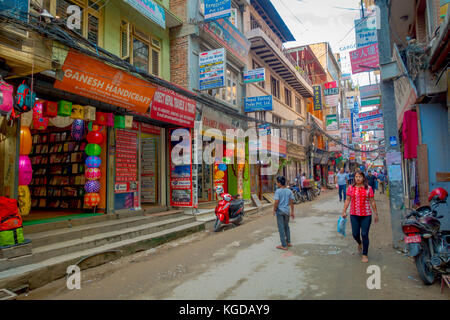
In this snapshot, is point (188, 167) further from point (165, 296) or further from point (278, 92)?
point (278, 92)

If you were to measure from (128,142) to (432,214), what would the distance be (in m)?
8.54

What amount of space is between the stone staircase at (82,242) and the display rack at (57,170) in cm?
205

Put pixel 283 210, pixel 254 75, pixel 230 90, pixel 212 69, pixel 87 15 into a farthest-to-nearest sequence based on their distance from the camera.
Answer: pixel 254 75 < pixel 230 90 < pixel 212 69 < pixel 87 15 < pixel 283 210

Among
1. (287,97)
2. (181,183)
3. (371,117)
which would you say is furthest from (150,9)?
(287,97)

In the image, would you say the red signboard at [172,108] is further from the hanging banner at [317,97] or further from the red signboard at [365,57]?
the hanging banner at [317,97]

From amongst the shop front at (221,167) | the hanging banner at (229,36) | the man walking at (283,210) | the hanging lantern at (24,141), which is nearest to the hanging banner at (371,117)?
the shop front at (221,167)

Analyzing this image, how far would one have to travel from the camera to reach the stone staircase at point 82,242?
5150mm

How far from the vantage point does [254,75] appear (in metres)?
15.9

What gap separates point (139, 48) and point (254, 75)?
7104 mm

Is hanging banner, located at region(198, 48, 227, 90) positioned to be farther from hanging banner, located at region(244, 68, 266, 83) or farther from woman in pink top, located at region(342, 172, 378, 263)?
woman in pink top, located at region(342, 172, 378, 263)

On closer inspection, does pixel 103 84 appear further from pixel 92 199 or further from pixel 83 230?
pixel 83 230

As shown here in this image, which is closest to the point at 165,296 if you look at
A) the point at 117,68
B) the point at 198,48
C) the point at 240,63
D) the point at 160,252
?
the point at 160,252

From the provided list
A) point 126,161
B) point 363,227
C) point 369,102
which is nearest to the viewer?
point 363,227

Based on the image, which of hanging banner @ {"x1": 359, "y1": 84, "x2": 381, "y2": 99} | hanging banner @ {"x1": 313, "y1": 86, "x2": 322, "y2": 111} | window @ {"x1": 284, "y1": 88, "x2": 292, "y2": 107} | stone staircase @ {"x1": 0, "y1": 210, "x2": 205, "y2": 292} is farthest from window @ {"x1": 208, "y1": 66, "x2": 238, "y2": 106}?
hanging banner @ {"x1": 313, "y1": 86, "x2": 322, "y2": 111}
